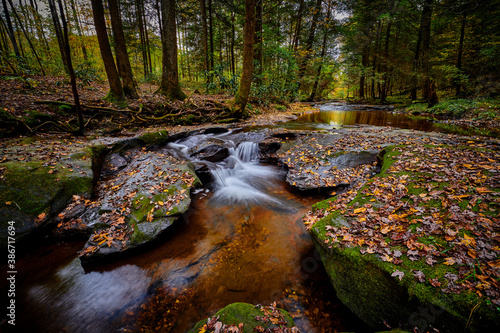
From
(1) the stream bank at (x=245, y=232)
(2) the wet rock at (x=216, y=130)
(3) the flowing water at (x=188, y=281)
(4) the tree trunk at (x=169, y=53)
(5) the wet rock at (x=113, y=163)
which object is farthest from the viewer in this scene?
(4) the tree trunk at (x=169, y=53)

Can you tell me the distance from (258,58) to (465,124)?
14634mm

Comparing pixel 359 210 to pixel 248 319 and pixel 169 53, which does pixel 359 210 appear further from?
pixel 169 53

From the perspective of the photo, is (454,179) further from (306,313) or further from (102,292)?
(102,292)

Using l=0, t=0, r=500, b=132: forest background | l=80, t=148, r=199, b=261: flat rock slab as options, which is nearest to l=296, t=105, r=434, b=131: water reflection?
l=0, t=0, r=500, b=132: forest background

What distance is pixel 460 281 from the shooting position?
204 centimetres

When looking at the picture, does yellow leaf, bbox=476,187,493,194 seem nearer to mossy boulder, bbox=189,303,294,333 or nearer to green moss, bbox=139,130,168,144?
mossy boulder, bbox=189,303,294,333

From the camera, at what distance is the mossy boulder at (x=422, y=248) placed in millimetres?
1961

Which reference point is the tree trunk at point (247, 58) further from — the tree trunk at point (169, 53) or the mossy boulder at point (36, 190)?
the mossy boulder at point (36, 190)

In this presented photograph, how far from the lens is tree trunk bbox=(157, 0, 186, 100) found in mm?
11273

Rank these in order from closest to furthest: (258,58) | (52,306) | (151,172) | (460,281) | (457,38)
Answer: (460,281), (52,306), (151,172), (457,38), (258,58)

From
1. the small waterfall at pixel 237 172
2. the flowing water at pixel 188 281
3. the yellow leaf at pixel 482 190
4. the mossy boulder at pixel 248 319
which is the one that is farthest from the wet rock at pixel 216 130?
the yellow leaf at pixel 482 190

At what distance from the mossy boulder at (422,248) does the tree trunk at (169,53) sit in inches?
478

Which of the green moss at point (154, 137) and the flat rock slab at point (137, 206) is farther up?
the green moss at point (154, 137)

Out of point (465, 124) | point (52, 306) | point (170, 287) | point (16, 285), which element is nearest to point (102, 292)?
point (52, 306)
